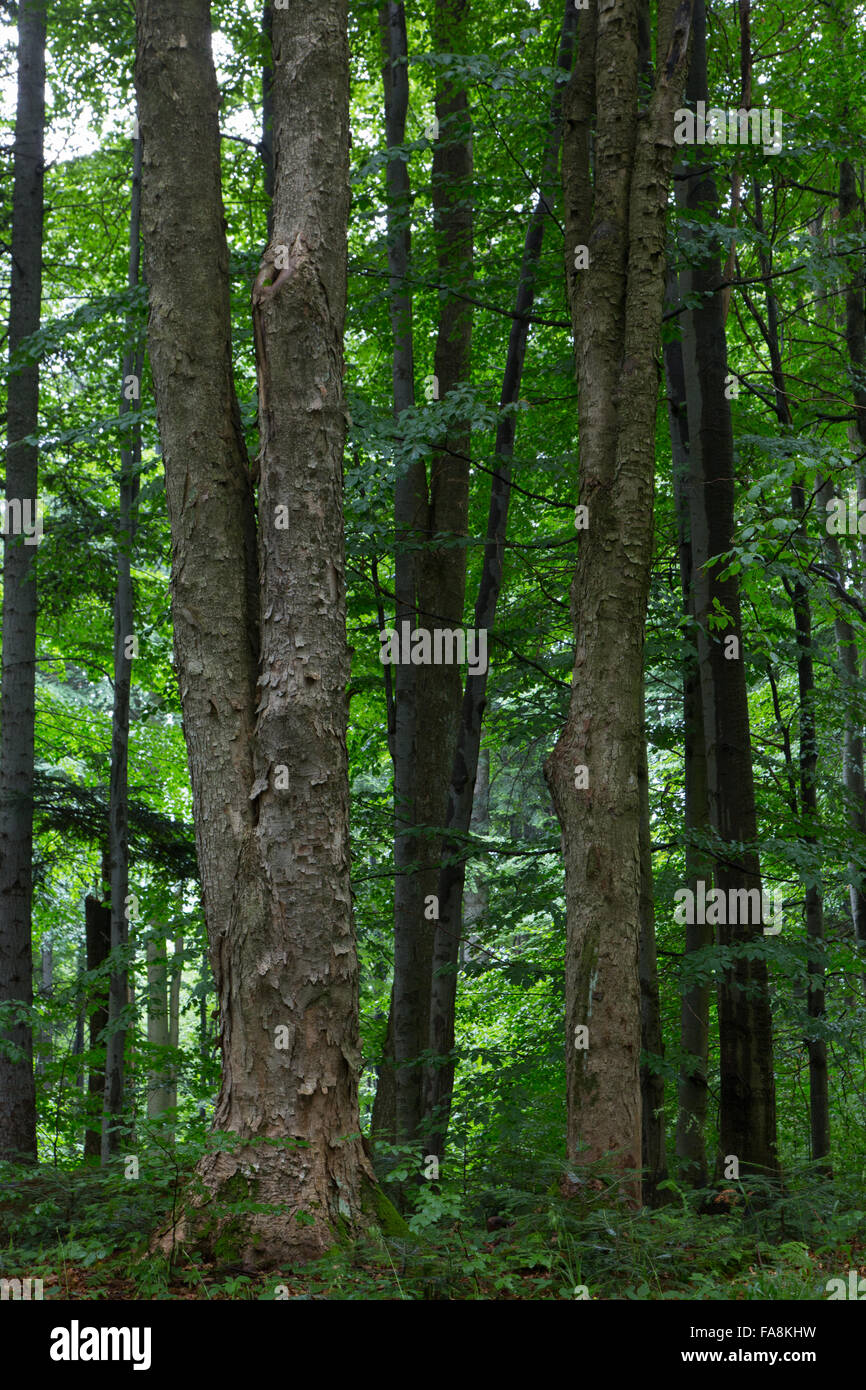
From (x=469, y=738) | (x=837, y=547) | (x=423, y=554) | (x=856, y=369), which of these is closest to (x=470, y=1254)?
(x=469, y=738)

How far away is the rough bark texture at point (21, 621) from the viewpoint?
30.4 ft

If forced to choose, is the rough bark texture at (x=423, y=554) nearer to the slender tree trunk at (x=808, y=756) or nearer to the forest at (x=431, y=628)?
the forest at (x=431, y=628)

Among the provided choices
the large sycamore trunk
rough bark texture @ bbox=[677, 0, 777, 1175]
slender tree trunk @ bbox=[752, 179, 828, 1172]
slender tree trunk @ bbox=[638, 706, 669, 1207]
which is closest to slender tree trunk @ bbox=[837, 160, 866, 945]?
slender tree trunk @ bbox=[752, 179, 828, 1172]

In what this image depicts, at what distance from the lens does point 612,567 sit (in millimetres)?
5777

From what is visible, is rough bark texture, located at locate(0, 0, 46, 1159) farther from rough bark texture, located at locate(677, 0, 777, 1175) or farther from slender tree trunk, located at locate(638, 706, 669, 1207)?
rough bark texture, located at locate(677, 0, 777, 1175)

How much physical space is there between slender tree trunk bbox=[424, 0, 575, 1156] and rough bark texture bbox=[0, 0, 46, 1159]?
375cm

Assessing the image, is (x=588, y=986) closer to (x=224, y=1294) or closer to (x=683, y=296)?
(x=224, y=1294)

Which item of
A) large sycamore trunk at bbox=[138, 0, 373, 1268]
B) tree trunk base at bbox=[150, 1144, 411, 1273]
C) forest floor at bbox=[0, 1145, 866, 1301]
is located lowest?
forest floor at bbox=[0, 1145, 866, 1301]

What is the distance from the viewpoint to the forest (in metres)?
4.34

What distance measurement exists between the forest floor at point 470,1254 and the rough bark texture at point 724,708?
7.76ft

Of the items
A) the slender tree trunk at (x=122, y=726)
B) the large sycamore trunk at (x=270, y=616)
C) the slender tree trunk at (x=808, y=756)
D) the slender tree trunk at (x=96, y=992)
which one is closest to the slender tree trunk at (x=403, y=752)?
the slender tree trunk at (x=122, y=726)

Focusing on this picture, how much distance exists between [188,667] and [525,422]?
761cm

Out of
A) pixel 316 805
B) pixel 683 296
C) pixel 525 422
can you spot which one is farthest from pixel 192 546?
pixel 525 422

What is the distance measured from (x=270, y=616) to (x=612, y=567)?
2.06m
